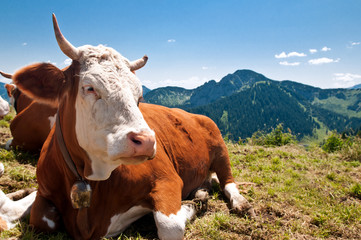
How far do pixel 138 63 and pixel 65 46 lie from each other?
0.75 metres

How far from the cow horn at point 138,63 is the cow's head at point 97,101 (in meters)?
0.02

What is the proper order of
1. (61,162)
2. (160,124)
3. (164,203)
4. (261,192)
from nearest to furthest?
1. (61,162)
2. (164,203)
3. (160,124)
4. (261,192)

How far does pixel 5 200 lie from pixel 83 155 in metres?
1.64

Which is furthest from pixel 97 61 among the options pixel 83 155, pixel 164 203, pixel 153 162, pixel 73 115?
pixel 164 203

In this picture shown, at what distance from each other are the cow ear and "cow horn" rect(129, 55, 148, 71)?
68cm

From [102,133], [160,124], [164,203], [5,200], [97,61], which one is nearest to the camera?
[102,133]

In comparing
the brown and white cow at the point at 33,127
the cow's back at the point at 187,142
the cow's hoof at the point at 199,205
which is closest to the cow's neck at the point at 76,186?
the cow's back at the point at 187,142

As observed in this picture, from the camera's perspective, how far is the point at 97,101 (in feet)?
6.89

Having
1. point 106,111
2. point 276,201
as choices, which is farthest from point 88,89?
point 276,201

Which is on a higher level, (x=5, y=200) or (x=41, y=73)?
(x=41, y=73)

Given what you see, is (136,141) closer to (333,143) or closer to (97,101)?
(97,101)

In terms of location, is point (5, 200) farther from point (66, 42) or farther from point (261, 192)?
point (261, 192)

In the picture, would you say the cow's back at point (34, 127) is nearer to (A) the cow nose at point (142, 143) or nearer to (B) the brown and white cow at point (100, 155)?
(B) the brown and white cow at point (100, 155)

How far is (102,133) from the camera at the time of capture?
207cm
